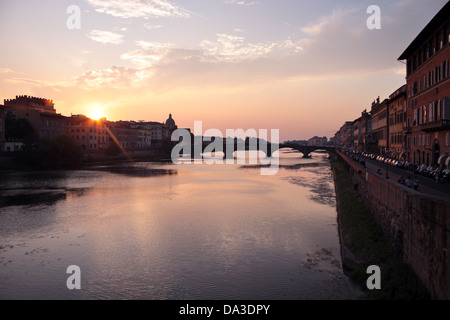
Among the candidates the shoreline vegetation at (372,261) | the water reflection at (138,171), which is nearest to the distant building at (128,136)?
the water reflection at (138,171)

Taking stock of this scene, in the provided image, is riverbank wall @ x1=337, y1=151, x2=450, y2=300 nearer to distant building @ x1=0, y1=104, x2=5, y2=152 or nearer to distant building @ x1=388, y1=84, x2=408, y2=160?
distant building @ x1=388, y1=84, x2=408, y2=160

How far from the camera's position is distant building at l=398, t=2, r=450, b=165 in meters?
25.0

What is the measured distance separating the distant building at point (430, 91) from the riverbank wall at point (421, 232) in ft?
42.5

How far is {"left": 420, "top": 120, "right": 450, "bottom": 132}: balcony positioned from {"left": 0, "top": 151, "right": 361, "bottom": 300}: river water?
952 centimetres

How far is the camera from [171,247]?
18859mm

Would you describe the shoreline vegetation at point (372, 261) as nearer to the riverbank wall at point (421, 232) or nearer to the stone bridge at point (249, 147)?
the riverbank wall at point (421, 232)

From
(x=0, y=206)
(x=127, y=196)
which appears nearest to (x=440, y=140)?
(x=127, y=196)

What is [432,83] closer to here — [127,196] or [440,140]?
[440,140]

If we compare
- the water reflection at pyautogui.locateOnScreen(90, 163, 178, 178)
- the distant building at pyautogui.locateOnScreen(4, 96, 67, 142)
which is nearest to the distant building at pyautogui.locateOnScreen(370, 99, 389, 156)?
the water reflection at pyautogui.locateOnScreen(90, 163, 178, 178)

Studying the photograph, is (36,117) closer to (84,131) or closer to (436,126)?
(84,131)

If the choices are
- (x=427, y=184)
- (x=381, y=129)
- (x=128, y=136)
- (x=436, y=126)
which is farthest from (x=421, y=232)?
(x=128, y=136)

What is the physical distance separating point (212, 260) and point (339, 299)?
6262 millimetres

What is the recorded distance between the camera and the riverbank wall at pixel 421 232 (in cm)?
938

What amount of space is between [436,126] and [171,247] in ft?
67.4
